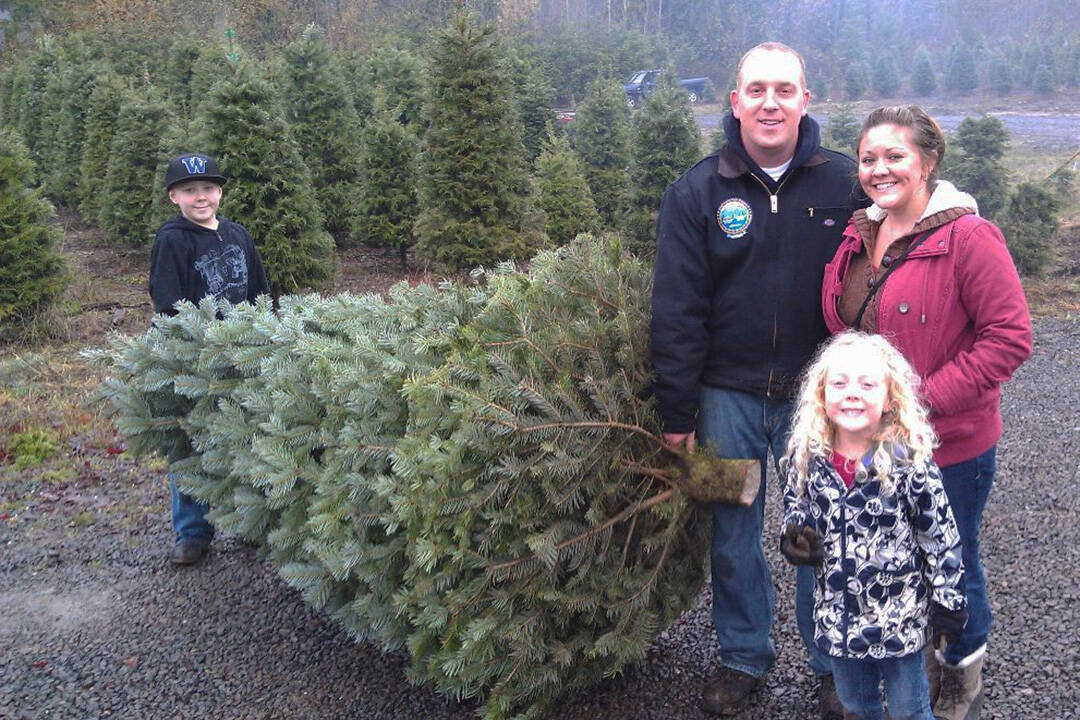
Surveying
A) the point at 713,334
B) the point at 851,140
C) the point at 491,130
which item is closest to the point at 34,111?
the point at 491,130

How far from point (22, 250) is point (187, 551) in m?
6.37

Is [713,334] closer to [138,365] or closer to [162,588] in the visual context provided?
[138,365]

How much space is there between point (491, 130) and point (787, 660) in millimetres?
8971

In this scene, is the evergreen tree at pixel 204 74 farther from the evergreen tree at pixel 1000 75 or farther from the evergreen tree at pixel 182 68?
the evergreen tree at pixel 1000 75

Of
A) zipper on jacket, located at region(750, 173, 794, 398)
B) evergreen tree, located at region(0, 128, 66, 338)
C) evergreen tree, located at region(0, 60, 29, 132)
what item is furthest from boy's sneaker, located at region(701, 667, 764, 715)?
evergreen tree, located at region(0, 60, 29, 132)

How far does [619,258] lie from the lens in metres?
3.62

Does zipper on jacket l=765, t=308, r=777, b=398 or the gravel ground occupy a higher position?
zipper on jacket l=765, t=308, r=777, b=398

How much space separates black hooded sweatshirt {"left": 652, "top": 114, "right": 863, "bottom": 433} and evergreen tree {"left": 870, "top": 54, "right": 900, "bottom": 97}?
3856 cm

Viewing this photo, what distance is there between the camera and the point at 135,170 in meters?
14.5

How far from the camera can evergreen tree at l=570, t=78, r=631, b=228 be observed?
15.0 meters

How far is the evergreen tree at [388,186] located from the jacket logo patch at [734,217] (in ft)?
34.4

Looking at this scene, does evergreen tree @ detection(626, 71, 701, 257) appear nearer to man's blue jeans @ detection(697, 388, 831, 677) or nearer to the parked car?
man's blue jeans @ detection(697, 388, 831, 677)

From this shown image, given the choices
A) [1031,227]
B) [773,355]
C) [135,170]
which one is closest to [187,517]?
[773,355]

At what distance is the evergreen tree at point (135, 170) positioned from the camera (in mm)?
14344
